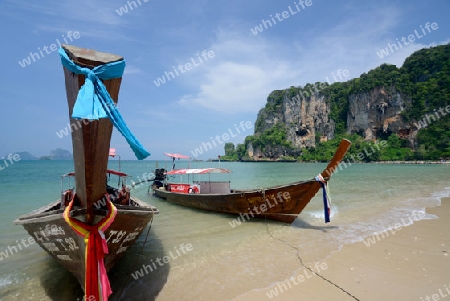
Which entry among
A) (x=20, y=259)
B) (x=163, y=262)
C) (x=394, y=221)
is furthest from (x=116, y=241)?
(x=394, y=221)

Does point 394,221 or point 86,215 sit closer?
point 86,215

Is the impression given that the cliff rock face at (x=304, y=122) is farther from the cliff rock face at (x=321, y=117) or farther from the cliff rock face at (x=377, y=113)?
the cliff rock face at (x=377, y=113)

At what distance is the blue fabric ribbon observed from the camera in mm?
2252

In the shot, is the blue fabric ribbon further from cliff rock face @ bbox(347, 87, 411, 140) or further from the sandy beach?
cliff rock face @ bbox(347, 87, 411, 140)

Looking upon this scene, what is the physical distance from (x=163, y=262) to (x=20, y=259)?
3.52 m

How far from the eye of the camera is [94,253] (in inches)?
129

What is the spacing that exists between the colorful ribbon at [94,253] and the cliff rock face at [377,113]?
86.7 metres

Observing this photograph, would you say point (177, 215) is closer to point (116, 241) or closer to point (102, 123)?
point (116, 241)

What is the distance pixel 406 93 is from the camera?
71375 millimetres

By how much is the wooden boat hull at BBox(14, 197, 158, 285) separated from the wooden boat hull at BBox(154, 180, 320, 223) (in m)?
4.64

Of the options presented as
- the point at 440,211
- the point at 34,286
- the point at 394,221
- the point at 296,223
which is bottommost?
the point at 440,211

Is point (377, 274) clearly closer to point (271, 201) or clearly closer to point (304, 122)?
point (271, 201)

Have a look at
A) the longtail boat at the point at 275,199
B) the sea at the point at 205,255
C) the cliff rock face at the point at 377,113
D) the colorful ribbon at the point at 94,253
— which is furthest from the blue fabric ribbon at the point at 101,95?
the cliff rock face at the point at 377,113

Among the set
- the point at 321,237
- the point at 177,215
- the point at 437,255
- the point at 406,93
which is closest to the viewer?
the point at 437,255
